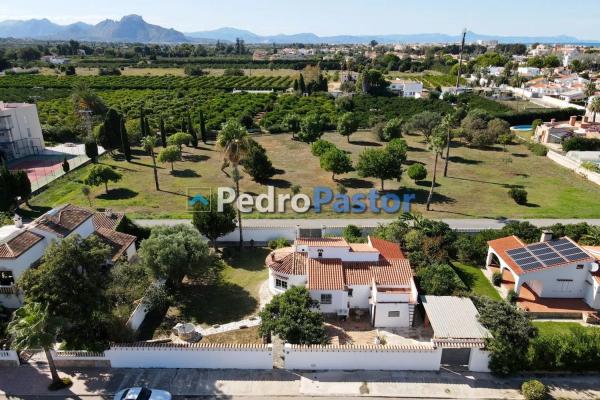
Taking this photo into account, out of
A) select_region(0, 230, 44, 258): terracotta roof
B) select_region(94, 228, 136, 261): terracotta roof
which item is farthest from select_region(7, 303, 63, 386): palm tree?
select_region(94, 228, 136, 261): terracotta roof

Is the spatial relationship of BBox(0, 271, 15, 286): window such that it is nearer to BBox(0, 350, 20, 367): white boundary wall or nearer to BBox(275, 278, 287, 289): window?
BBox(0, 350, 20, 367): white boundary wall

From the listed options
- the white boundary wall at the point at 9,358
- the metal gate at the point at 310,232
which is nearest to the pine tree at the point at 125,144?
the metal gate at the point at 310,232

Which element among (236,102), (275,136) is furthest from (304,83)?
(275,136)

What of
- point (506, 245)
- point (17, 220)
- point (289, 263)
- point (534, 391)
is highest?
point (17, 220)

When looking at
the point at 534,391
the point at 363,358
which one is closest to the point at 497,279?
the point at 534,391

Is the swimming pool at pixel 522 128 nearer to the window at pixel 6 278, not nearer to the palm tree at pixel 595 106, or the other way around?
the palm tree at pixel 595 106

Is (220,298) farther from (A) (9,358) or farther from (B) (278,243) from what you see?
(A) (9,358)
